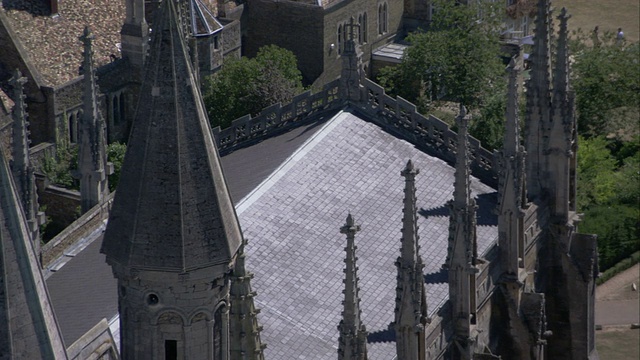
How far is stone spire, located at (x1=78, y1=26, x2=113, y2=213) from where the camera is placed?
2430 inches

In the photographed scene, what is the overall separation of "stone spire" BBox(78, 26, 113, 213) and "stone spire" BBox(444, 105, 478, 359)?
11.8m

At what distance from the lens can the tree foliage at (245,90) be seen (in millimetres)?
101062

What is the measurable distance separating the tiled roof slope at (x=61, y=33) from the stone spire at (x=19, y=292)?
7151 centimetres

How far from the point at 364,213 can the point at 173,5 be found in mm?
24429

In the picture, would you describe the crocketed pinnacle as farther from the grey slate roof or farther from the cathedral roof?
the cathedral roof

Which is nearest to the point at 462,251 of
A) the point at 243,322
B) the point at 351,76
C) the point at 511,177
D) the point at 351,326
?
the point at 511,177

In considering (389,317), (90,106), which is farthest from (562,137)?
(90,106)

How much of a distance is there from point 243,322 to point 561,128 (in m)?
27.1

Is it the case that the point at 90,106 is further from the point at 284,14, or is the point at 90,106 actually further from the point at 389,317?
the point at 284,14

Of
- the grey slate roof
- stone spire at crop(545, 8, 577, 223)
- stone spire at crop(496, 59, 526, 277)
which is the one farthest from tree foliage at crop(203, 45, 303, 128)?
stone spire at crop(496, 59, 526, 277)

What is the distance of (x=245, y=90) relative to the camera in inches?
4016

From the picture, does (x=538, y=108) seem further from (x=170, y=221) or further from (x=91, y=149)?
(x=170, y=221)

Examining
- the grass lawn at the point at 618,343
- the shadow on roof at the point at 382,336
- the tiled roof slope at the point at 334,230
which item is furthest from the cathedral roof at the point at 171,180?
the grass lawn at the point at 618,343

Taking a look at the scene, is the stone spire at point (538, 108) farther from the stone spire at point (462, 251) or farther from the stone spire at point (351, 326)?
the stone spire at point (351, 326)
